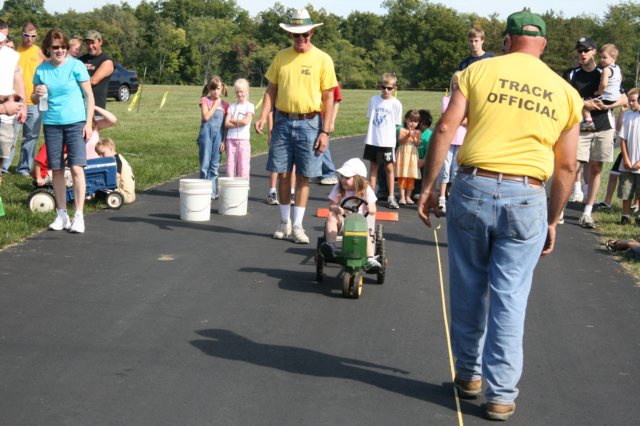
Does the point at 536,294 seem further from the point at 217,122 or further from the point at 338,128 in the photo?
the point at 338,128

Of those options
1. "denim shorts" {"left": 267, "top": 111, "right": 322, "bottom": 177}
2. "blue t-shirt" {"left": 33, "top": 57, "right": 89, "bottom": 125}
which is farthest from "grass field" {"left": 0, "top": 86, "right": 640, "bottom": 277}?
"denim shorts" {"left": 267, "top": 111, "right": 322, "bottom": 177}

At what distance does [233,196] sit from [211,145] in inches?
68.6

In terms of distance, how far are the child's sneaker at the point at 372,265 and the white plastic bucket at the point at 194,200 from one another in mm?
3621

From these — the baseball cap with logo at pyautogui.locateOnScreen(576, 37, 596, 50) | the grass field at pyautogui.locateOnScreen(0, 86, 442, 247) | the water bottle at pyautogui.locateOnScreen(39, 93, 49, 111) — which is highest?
the baseball cap with logo at pyautogui.locateOnScreen(576, 37, 596, 50)

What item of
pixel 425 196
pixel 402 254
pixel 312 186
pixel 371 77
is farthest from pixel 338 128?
pixel 371 77

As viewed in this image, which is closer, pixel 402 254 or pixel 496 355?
pixel 496 355

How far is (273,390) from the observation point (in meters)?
5.39

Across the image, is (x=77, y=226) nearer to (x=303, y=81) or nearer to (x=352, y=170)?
(x=303, y=81)

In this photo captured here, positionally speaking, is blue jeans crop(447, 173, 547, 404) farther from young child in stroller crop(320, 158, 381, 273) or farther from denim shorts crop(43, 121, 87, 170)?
denim shorts crop(43, 121, 87, 170)

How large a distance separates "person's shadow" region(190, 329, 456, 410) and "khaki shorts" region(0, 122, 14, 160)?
250 inches

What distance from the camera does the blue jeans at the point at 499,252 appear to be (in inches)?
196

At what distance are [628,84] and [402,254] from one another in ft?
326

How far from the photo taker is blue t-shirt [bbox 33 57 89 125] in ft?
32.7

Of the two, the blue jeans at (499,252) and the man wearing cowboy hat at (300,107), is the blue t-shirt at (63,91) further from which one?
the blue jeans at (499,252)
